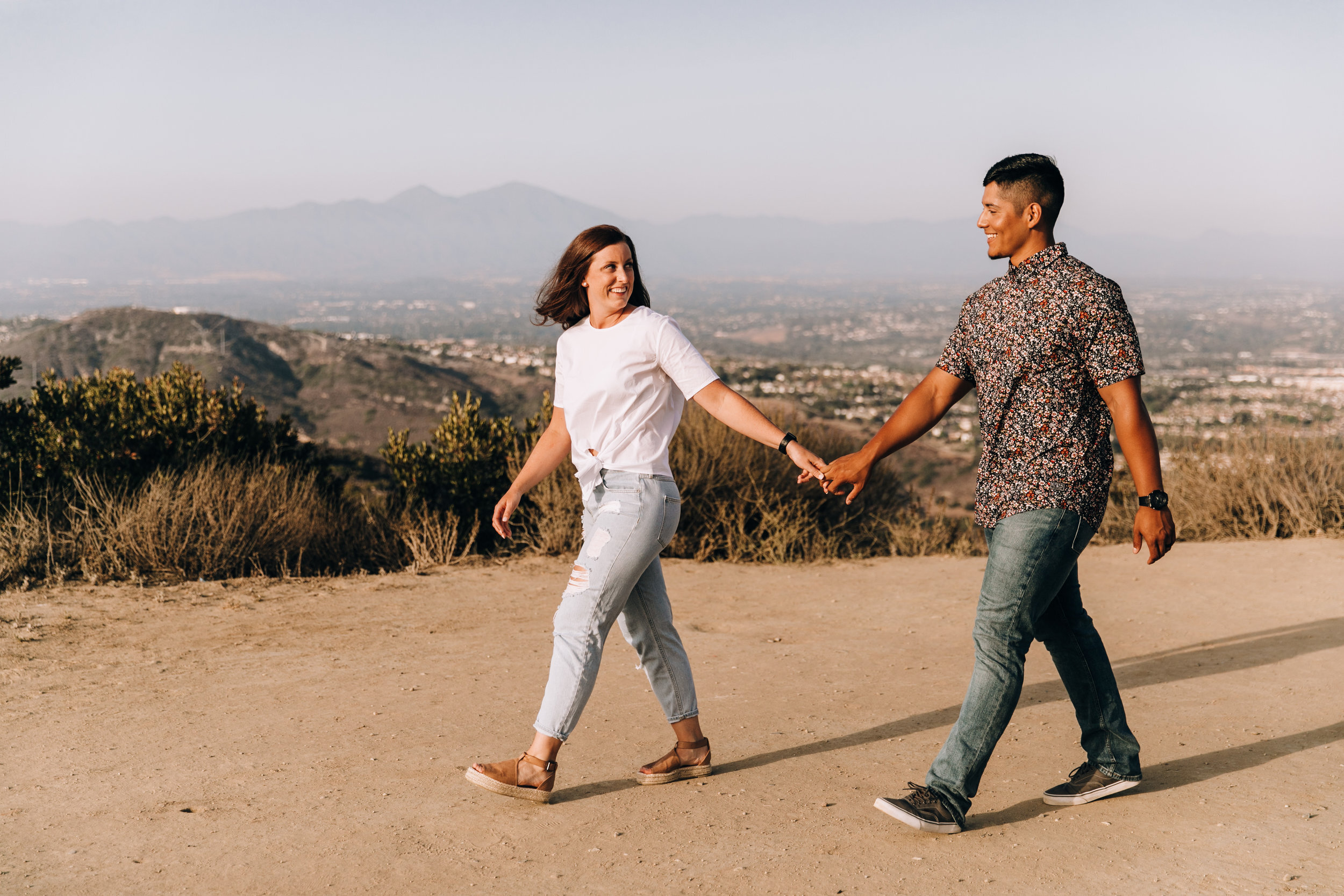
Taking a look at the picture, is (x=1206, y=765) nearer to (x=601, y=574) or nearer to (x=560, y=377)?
(x=601, y=574)

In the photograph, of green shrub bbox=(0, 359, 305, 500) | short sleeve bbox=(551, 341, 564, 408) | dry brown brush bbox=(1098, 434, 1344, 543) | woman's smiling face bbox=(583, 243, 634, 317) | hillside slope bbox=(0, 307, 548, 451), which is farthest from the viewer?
hillside slope bbox=(0, 307, 548, 451)

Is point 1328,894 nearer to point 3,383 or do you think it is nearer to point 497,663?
point 497,663

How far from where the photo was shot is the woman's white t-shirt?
11.1ft

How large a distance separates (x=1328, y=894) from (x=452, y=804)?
2.61m

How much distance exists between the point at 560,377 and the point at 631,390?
404mm

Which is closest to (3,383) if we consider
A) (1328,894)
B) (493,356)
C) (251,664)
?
(251,664)

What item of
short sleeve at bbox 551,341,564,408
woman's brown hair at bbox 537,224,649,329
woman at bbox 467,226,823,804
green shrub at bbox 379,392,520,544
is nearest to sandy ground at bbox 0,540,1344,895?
woman at bbox 467,226,823,804

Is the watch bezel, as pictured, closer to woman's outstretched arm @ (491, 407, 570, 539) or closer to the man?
the man

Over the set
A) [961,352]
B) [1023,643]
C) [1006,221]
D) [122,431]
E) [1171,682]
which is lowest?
[1171,682]

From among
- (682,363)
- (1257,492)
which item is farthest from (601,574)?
(1257,492)

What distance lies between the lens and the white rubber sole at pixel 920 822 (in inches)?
124

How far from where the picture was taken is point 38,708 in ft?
14.7

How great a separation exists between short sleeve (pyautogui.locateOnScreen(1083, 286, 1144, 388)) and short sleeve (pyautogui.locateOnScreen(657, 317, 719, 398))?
1.17m

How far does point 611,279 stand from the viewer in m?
3.50
